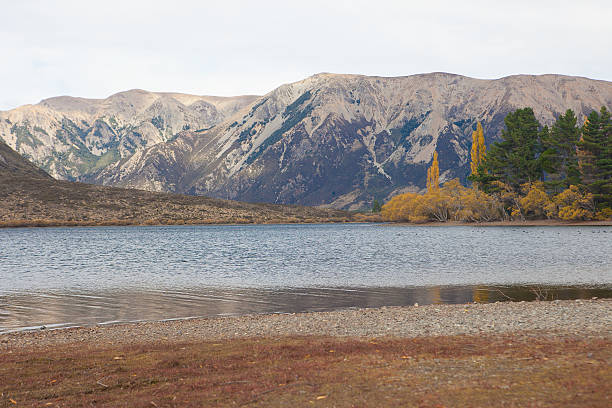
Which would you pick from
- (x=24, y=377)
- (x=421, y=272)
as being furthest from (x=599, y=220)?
(x=24, y=377)

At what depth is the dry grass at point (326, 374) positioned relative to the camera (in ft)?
40.5

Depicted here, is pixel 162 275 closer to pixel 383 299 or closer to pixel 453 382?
pixel 383 299

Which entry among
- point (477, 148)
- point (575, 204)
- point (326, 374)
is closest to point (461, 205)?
point (477, 148)

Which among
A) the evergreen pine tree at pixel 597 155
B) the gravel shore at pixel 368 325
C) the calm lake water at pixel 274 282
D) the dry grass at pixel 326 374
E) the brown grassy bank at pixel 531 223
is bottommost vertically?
the brown grassy bank at pixel 531 223

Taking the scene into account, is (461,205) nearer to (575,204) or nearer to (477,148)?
(477,148)

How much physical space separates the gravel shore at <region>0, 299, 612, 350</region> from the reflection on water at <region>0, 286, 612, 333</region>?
3.76 meters

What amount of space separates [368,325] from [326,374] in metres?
9.51

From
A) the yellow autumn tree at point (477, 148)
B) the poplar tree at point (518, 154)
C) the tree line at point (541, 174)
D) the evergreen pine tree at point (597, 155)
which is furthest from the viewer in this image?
the yellow autumn tree at point (477, 148)

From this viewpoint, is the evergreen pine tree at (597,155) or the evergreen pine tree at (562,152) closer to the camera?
the evergreen pine tree at (597,155)

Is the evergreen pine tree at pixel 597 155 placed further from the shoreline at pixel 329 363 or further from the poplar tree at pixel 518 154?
the shoreline at pixel 329 363

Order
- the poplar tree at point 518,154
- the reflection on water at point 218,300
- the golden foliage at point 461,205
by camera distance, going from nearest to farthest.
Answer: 1. the reflection on water at point 218,300
2. the poplar tree at point 518,154
3. the golden foliage at point 461,205

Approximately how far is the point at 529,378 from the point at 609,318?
490 inches

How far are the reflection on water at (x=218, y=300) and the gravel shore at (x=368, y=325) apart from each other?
12.3 feet

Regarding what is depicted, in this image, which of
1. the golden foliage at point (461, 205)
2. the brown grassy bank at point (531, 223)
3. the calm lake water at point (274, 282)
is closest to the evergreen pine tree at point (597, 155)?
the brown grassy bank at point (531, 223)
